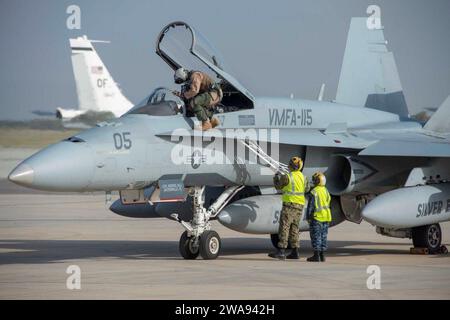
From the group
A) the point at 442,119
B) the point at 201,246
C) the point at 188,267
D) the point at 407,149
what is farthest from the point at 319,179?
the point at 442,119

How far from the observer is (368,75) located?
18531mm

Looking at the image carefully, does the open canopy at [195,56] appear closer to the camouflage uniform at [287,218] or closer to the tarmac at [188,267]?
the camouflage uniform at [287,218]

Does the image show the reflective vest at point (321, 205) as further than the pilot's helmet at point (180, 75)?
No

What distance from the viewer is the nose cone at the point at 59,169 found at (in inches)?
486

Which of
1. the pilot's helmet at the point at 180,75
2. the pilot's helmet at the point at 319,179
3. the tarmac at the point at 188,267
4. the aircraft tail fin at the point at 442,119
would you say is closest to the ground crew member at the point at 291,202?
Answer: the pilot's helmet at the point at 319,179

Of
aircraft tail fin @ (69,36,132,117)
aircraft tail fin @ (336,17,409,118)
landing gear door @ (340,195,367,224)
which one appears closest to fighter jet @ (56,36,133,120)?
aircraft tail fin @ (69,36,132,117)

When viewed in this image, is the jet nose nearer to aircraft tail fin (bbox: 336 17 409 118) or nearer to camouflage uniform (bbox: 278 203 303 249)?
camouflage uniform (bbox: 278 203 303 249)

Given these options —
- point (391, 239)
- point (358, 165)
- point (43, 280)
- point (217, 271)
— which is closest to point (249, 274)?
point (217, 271)

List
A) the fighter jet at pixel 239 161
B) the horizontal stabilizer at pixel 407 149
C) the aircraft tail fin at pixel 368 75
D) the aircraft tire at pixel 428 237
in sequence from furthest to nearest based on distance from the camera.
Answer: the aircraft tail fin at pixel 368 75
the aircraft tire at pixel 428 237
the horizontal stabilizer at pixel 407 149
the fighter jet at pixel 239 161

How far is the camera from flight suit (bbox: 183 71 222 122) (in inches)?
551
